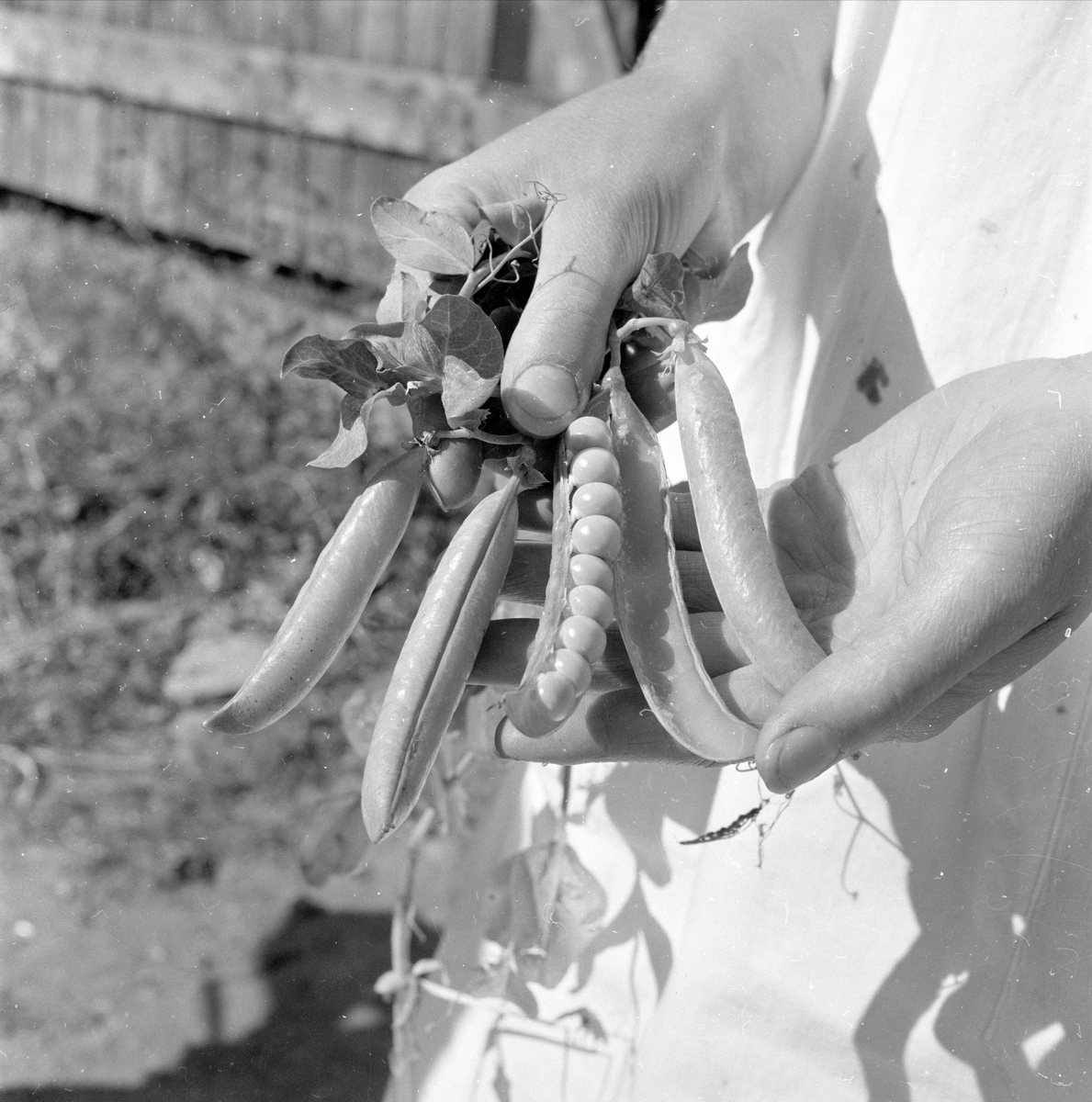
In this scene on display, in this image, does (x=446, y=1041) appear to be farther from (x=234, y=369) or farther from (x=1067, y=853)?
(x=234, y=369)

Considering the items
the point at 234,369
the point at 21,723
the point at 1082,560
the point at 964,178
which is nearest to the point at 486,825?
the point at 1082,560

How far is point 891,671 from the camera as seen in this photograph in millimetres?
865

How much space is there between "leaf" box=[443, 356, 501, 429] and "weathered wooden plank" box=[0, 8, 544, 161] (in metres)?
2.28

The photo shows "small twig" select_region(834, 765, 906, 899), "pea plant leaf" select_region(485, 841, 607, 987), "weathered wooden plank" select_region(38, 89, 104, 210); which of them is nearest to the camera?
"small twig" select_region(834, 765, 906, 899)

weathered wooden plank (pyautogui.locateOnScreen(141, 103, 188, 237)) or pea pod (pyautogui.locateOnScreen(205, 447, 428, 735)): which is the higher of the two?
weathered wooden plank (pyautogui.locateOnScreen(141, 103, 188, 237))

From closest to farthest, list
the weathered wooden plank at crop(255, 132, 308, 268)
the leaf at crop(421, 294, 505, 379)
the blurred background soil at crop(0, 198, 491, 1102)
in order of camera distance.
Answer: the leaf at crop(421, 294, 505, 379) → the blurred background soil at crop(0, 198, 491, 1102) → the weathered wooden plank at crop(255, 132, 308, 268)

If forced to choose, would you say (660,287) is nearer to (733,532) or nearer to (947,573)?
(733,532)

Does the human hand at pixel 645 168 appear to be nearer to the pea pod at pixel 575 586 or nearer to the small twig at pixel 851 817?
the pea pod at pixel 575 586

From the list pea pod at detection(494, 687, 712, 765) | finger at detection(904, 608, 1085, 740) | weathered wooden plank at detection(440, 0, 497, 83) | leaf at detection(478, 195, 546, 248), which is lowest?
pea pod at detection(494, 687, 712, 765)

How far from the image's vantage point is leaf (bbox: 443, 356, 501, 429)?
986 mm

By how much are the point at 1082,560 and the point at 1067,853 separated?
37 centimetres

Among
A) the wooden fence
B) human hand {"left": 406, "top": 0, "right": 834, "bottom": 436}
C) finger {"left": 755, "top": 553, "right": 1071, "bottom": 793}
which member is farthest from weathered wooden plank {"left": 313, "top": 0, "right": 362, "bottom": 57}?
finger {"left": 755, "top": 553, "right": 1071, "bottom": 793}

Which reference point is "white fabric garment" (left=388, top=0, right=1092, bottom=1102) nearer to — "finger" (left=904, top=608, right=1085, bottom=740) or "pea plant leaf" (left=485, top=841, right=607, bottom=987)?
"pea plant leaf" (left=485, top=841, right=607, bottom=987)

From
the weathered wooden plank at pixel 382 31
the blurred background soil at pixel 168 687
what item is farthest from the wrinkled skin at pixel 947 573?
the weathered wooden plank at pixel 382 31
